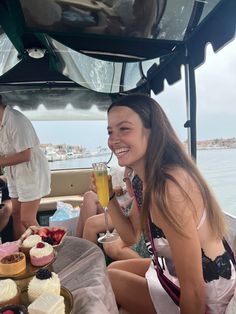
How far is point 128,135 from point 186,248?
573 mm

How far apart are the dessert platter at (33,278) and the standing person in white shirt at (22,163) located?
4.04ft

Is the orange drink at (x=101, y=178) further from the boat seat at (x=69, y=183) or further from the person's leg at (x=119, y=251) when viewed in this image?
the boat seat at (x=69, y=183)

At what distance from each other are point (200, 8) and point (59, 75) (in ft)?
8.38

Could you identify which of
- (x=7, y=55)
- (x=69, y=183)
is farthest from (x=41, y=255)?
(x=69, y=183)

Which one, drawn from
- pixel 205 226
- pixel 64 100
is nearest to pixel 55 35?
pixel 205 226

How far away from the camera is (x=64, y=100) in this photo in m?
4.27

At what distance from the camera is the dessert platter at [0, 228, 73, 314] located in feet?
2.34

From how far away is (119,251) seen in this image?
2080 mm

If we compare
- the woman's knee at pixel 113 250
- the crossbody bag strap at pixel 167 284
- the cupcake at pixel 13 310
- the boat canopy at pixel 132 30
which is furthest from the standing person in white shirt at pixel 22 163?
the cupcake at pixel 13 310

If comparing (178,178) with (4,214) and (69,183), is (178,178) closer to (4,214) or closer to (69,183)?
(4,214)

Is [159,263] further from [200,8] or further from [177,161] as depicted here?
[200,8]

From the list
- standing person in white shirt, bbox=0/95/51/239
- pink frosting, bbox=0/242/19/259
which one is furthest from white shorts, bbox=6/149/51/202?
pink frosting, bbox=0/242/19/259

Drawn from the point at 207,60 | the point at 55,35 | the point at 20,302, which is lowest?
the point at 20,302

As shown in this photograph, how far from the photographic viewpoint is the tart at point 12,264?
37.7 inches
